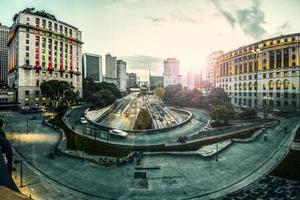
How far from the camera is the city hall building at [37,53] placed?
265ft

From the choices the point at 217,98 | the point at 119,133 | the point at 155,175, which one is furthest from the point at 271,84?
the point at 155,175

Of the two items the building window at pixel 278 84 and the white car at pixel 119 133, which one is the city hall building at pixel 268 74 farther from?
the white car at pixel 119 133

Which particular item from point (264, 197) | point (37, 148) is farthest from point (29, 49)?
point (264, 197)

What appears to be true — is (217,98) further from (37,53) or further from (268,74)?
(37,53)

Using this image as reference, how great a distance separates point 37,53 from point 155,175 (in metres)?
84.9

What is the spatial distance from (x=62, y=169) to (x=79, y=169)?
2163mm

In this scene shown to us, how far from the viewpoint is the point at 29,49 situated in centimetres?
8288

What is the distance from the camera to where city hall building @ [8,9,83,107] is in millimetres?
80750

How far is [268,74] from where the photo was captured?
83.1 metres

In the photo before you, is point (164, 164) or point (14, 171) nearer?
point (14, 171)

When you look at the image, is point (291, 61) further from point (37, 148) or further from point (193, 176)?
point (37, 148)

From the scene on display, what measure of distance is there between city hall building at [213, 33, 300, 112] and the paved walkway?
1564 inches

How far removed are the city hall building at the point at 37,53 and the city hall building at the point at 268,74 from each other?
83905 mm

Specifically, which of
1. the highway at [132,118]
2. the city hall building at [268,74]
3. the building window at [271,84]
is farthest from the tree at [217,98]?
the building window at [271,84]
